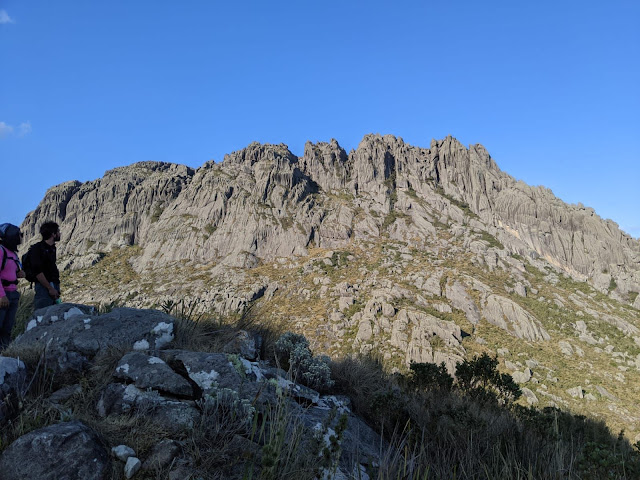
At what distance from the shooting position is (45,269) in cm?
672

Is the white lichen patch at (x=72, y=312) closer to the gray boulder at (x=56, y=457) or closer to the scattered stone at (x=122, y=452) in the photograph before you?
the gray boulder at (x=56, y=457)

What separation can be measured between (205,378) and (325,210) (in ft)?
340

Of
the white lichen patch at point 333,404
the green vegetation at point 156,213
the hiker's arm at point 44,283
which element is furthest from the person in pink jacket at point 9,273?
the green vegetation at point 156,213

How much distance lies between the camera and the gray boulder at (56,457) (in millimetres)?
2143

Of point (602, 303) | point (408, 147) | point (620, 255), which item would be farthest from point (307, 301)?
point (620, 255)

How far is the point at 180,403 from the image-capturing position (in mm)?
3008

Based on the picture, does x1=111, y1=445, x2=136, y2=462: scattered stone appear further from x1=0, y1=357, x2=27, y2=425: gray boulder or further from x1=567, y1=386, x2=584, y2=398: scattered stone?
x1=567, y1=386, x2=584, y2=398: scattered stone

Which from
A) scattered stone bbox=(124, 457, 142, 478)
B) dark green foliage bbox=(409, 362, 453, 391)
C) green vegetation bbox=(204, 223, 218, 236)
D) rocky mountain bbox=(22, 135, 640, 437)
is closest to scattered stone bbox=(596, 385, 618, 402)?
rocky mountain bbox=(22, 135, 640, 437)

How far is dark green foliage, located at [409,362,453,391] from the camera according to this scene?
7293 millimetres

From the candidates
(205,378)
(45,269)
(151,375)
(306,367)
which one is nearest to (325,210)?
(45,269)

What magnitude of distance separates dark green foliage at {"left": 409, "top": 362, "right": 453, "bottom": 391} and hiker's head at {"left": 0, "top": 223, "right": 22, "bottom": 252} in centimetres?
864

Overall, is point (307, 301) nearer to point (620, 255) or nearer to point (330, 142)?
point (330, 142)

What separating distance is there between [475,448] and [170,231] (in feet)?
387

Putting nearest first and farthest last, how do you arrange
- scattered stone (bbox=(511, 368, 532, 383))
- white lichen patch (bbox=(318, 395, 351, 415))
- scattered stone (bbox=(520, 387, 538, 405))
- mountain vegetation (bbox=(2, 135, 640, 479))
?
white lichen patch (bbox=(318, 395, 351, 415)) → mountain vegetation (bbox=(2, 135, 640, 479)) → scattered stone (bbox=(520, 387, 538, 405)) → scattered stone (bbox=(511, 368, 532, 383))
